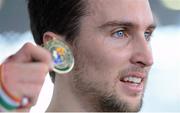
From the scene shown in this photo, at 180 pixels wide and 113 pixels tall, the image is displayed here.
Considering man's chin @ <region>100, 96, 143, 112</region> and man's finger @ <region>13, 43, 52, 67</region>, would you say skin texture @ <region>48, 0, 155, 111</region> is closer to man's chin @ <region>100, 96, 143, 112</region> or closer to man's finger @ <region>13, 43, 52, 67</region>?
man's chin @ <region>100, 96, 143, 112</region>

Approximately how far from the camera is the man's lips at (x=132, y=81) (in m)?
2.23

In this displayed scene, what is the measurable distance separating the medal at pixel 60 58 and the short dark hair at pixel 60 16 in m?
0.47

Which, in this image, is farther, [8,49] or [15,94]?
[8,49]

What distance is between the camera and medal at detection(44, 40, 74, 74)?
172 centimetres

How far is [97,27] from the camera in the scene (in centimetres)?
227

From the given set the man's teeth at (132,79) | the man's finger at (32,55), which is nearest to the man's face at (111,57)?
the man's teeth at (132,79)

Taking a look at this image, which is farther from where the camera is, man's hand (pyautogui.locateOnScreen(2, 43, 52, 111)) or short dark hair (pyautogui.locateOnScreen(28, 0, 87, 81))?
short dark hair (pyautogui.locateOnScreen(28, 0, 87, 81))

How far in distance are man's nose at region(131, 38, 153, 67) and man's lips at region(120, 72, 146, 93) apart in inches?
2.3


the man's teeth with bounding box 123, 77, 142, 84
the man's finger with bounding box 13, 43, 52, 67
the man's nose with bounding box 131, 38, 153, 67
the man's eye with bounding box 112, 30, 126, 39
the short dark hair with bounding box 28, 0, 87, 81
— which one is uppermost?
the short dark hair with bounding box 28, 0, 87, 81

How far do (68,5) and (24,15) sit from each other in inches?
37.1

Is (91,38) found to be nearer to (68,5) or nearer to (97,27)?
(97,27)

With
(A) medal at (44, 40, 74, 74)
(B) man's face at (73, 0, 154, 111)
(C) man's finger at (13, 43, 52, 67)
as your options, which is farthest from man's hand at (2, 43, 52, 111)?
(B) man's face at (73, 0, 154, 111)

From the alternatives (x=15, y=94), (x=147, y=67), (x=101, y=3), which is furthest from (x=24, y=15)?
(x=15, y=94)

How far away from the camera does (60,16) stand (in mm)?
2344
